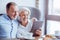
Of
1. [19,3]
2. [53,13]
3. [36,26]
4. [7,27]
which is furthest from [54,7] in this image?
[7,27]

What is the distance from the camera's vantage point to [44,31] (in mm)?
1394

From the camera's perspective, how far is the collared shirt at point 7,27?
1.37 m

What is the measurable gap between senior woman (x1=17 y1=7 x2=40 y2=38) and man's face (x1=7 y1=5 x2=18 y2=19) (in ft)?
0.19

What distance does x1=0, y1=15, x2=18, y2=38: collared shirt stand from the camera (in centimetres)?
137

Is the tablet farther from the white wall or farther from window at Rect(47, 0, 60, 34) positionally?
the white wall

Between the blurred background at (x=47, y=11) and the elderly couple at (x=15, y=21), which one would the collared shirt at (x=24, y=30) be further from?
the blurred background at (x=47, y=11)

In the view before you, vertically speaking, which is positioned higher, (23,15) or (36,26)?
(23,15)

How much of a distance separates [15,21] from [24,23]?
0.11 m

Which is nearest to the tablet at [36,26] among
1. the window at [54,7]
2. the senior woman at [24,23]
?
the senior woman at [24,23]

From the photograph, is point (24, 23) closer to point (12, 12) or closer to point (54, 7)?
point (12, 12)

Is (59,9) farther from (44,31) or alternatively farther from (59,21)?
(44,31)

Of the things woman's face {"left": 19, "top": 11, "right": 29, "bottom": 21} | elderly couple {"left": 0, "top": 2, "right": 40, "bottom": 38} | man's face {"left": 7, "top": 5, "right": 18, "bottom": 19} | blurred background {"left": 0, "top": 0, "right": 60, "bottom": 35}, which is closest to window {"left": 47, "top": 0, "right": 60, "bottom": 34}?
blurred background {"left": 0, "top": 0, "right": 60, "bottom": 35}

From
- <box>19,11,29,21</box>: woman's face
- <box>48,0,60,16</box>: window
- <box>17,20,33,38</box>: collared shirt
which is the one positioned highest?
<box>48,0,60,16</box>: window

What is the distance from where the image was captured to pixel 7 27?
4.50 feet
